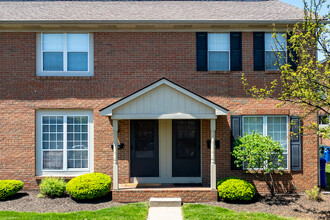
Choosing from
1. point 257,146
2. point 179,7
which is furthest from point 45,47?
point 257,146

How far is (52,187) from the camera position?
864 cm

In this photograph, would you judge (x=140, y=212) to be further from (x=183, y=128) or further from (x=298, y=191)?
(x=298, y=191)

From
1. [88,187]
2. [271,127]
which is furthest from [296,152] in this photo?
[88,187]

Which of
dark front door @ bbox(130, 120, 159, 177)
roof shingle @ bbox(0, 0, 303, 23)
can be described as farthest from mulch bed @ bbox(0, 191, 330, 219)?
roof shingle @ bbox(0, 0, 303, 23)

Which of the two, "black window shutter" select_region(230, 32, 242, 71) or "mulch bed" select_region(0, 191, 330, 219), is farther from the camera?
"black window shutter" select_region(230, 32, 242, 71)

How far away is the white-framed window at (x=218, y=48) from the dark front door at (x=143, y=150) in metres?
3.01

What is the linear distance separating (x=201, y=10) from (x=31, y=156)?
8441 millimetres

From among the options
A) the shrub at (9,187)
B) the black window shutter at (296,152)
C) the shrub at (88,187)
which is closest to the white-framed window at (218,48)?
the black window shutter at (296,152)

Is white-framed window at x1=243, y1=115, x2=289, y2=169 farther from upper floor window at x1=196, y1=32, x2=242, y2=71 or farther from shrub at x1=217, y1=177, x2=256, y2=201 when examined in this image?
shrub at x1=217, y1=177, x2=256, y2=201

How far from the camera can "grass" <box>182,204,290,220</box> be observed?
6995 mm

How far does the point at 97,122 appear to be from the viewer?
957 centimetres

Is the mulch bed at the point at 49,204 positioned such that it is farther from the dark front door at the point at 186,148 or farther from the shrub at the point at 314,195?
the shrub at the point at 314,195

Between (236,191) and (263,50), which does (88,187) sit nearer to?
(236,191)

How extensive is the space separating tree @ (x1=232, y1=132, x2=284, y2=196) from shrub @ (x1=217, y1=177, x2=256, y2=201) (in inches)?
27.7
